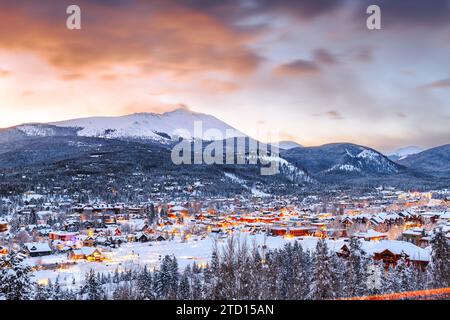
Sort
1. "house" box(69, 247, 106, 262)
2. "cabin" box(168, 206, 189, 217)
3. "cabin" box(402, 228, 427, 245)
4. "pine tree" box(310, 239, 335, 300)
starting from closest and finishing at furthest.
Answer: "pine tree" box(310, 239, 335, 300) < "house" box(69, 247, 106, 262) < "cabin" box(402, 228, 427, 245) < "cabin" box(168, 206, 189, 217)

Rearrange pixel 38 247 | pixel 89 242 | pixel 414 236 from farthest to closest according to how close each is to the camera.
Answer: pixel 89 242 < pixel 414 236 < pixel 38 247

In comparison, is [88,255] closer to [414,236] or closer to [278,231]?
[278,231]

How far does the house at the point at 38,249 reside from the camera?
35500mm

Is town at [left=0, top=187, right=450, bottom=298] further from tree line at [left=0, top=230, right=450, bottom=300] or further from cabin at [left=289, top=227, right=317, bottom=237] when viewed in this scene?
tree line at [left=0, top=230, right=450, bottom=300]

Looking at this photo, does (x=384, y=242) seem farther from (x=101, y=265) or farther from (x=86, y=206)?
(x=86, y=206)

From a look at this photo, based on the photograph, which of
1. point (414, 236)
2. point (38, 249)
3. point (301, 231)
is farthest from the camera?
point (301, 231)

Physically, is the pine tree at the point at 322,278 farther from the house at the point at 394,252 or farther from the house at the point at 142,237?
the house at the point at 142,237

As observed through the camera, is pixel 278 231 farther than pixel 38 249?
Yes

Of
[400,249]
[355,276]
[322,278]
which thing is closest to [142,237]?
[400,249]

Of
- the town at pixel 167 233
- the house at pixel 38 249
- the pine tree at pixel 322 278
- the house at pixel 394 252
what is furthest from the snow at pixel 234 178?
the pine tree at pixel 322 278

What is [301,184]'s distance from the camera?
13775 cm

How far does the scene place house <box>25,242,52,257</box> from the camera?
116ft

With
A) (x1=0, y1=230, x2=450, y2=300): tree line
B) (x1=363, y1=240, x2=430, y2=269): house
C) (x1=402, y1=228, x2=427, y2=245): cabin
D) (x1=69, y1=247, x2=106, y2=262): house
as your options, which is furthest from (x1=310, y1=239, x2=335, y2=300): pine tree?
(x1=402, y1=228, x2=427, y2=245): cabin

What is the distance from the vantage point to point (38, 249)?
36406mm
